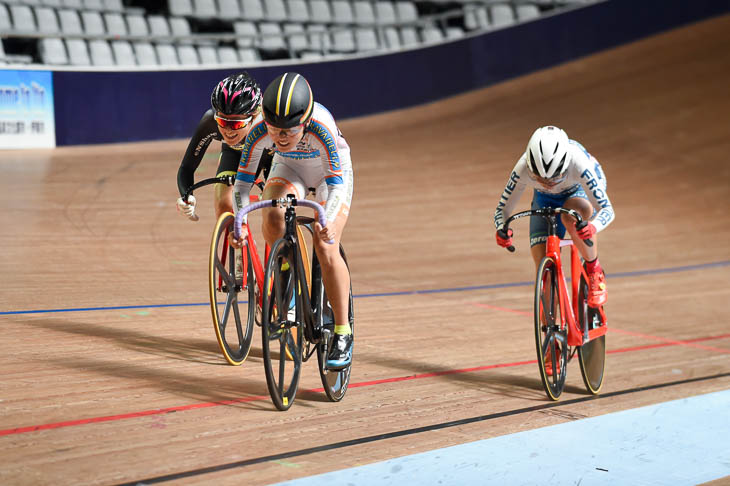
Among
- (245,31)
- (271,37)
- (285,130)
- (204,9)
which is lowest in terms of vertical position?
(285,130)

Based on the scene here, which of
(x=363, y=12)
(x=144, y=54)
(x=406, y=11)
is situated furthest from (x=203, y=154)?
(x=406, y=11)

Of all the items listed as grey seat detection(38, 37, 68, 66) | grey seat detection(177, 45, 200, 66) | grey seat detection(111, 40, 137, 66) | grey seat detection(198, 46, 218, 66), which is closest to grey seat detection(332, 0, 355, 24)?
grey seat detection(198, 46, 218, 66)

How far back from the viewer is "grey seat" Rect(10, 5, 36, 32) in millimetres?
9266

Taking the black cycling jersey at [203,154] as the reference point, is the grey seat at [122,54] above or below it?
above

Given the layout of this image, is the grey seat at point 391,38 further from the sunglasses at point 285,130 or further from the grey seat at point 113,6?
the sunglasses at point 285,130

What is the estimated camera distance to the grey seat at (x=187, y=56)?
33.6 ft

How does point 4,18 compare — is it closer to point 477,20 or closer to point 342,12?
point 342,12

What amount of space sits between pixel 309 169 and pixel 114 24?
330 inches

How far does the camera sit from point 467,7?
44.5ft

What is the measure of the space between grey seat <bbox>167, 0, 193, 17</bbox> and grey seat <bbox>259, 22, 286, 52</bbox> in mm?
1074

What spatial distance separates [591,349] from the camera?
10.4 ft

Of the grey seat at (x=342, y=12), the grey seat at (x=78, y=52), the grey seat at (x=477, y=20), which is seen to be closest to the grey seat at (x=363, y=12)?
the grey seat at (x=342, y=12)

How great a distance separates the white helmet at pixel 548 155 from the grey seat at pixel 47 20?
8130 millimetres

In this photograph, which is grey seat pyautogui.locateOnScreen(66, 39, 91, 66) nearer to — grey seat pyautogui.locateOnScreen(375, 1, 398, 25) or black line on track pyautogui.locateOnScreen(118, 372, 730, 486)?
grey seat pyautogui.locateOnScreen(375, 1, 398, 25)
